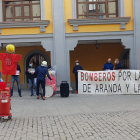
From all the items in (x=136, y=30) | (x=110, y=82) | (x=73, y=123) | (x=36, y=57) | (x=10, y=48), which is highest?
(x=136, y=30)

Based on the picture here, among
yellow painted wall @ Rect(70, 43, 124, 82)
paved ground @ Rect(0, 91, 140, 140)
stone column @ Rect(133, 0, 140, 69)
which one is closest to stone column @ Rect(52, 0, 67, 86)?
yellow painted wall @ Rect(70, 43, 124, 82)

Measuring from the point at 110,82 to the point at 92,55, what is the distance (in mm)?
3956

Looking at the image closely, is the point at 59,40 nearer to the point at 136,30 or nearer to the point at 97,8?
the point at 97,8

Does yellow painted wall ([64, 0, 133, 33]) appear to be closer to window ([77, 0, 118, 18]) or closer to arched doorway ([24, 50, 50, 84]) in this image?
window ([77, 0, 118, 18])

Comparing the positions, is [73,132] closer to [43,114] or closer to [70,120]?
[70,120]

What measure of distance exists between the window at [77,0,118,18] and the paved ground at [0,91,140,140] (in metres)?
6.11

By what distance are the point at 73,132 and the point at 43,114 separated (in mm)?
2092

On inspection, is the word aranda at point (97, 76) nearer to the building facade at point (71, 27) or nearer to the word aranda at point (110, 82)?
the word aranda at point (110, 82)

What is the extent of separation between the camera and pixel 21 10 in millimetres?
12578

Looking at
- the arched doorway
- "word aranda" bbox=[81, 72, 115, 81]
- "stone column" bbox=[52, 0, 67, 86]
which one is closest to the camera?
"word aranda" bbox=[81, 72, 115, 81]

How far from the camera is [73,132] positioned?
5.12 meters

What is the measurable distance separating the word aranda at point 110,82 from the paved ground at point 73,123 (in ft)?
10.6

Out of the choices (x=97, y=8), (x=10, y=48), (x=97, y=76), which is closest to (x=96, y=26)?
(x=97, y=8)

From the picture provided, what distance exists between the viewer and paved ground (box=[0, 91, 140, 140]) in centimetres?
486
